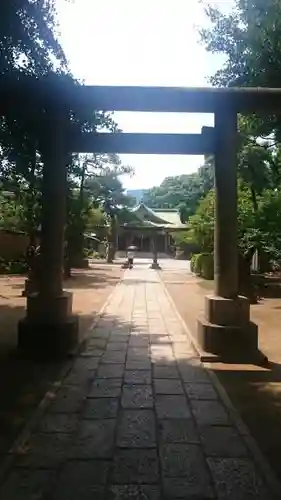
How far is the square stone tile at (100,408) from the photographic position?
4.73 meters

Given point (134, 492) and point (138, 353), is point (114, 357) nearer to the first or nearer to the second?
point (138, 353)

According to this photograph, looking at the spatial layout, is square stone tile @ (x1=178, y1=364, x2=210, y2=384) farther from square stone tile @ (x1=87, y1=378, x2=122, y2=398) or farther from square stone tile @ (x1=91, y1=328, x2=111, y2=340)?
square stone tile @ (x1=91, y1=328, x2=111, y2=340)

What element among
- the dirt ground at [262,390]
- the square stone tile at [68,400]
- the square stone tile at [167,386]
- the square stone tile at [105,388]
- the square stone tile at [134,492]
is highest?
the square stone tile at [134,492]

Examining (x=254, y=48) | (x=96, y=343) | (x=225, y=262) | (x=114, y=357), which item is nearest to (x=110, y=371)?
(x=114, y=357)

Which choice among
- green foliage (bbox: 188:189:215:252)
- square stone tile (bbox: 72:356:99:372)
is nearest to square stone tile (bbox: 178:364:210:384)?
square stone tile (bbox: 72:356:99:372)

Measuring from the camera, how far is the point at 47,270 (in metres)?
7.46

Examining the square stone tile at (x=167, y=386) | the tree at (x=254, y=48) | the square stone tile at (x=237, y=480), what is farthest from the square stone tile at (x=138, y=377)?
the tree at (x=254, y=48)

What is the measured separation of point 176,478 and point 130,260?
1218 inches

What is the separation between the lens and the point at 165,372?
650cm

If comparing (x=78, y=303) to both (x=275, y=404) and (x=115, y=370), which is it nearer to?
(x=115, y=370)

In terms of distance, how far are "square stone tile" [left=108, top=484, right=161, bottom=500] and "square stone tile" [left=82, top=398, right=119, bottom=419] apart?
1460mm

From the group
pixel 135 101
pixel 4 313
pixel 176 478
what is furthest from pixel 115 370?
pixel 4 313

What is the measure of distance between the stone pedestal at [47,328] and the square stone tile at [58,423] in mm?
2453

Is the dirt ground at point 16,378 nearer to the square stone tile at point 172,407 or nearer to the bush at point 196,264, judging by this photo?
the square stone tile at point 172,407
